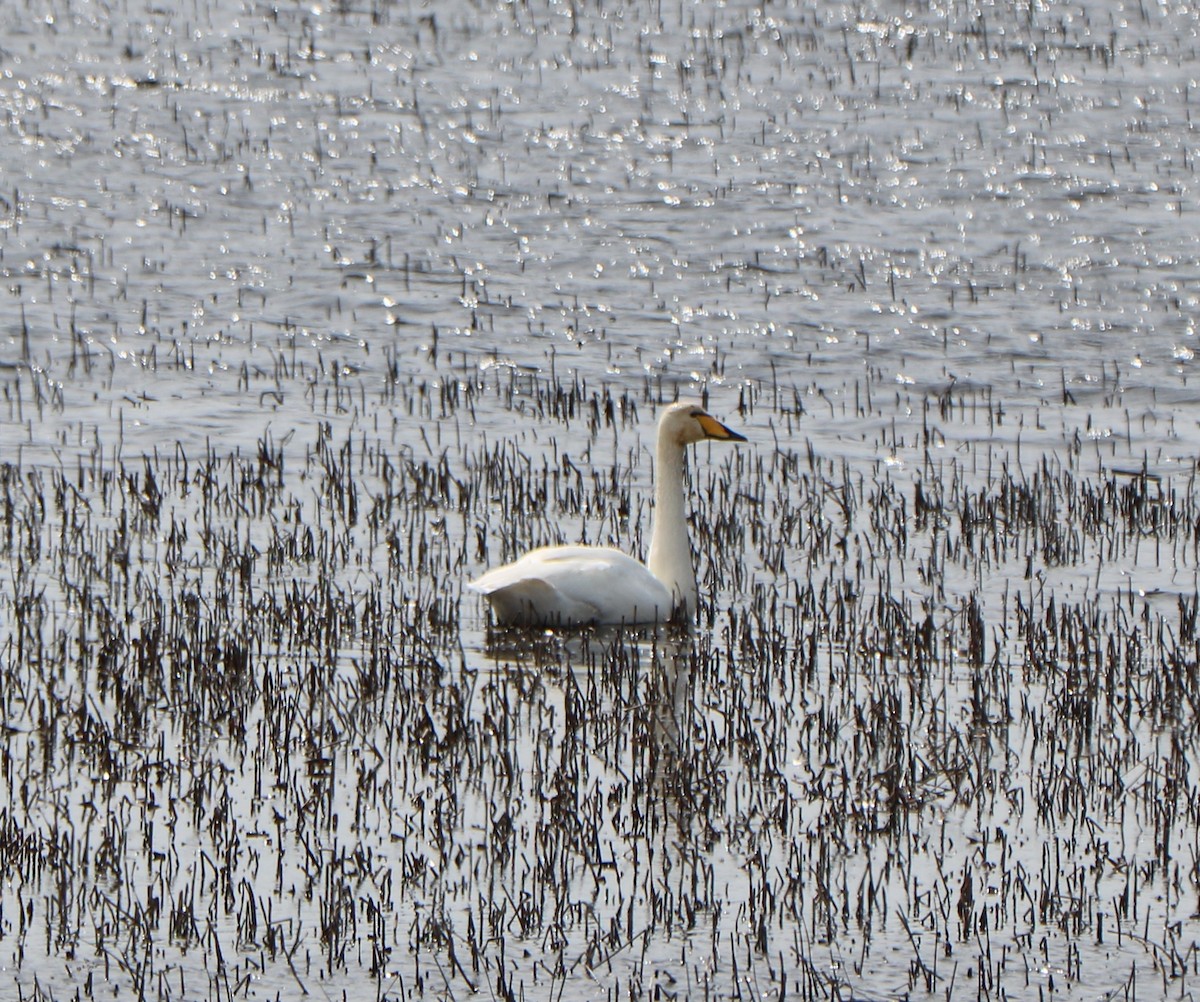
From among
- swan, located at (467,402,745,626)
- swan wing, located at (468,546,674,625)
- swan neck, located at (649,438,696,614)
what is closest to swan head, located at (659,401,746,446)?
swan neck, located at (649,438,696,614)

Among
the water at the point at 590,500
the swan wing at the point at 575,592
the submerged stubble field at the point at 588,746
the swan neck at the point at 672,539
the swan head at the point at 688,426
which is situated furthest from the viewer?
the swan head at the point at 688,426

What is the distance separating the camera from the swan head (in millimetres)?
10102

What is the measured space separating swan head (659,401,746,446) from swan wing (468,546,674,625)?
113 centimetres

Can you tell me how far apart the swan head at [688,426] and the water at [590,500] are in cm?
63

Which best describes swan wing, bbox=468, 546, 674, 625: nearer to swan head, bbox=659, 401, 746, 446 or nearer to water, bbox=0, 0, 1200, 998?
water, bbox=0, 0, 1200, 998

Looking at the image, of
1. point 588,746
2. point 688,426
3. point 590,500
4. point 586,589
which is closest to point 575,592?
point 586,589

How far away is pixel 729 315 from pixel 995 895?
525 inches

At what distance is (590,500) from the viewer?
38.6ft

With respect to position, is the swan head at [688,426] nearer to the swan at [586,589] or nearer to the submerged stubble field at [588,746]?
the submerged stubble field at [588,746]

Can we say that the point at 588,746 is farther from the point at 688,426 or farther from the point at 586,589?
the point at 688,426

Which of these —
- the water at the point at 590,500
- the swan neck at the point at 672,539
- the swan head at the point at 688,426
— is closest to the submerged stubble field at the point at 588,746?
the water at the point at 590,500

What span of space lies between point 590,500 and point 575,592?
9.24 ft

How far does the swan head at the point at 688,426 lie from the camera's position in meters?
10.1

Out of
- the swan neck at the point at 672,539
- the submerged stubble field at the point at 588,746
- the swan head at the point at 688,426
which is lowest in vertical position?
the submerged stubble field at the point at 588,746
